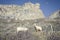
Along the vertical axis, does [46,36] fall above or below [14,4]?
below

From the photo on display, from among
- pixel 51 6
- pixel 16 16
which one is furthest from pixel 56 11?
pixel 16 16

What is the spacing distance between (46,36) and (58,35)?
1.73 feet

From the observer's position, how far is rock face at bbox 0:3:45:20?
7234 mm

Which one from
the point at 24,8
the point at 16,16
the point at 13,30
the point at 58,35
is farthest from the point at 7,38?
the point at 58,35

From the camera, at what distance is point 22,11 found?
7266 millimetres

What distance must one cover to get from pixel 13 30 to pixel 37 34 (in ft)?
3.47

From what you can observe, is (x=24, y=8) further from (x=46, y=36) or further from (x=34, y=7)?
(x=46, y=36)

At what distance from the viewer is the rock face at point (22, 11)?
723cm

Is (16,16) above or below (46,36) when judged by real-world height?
above

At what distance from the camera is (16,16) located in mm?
7242

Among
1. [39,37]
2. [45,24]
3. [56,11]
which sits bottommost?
[39,37]

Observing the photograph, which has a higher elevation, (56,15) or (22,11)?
(22,11)

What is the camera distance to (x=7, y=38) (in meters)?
7.01

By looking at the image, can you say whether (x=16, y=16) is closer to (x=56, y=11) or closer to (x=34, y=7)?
(x=34, y=7)
